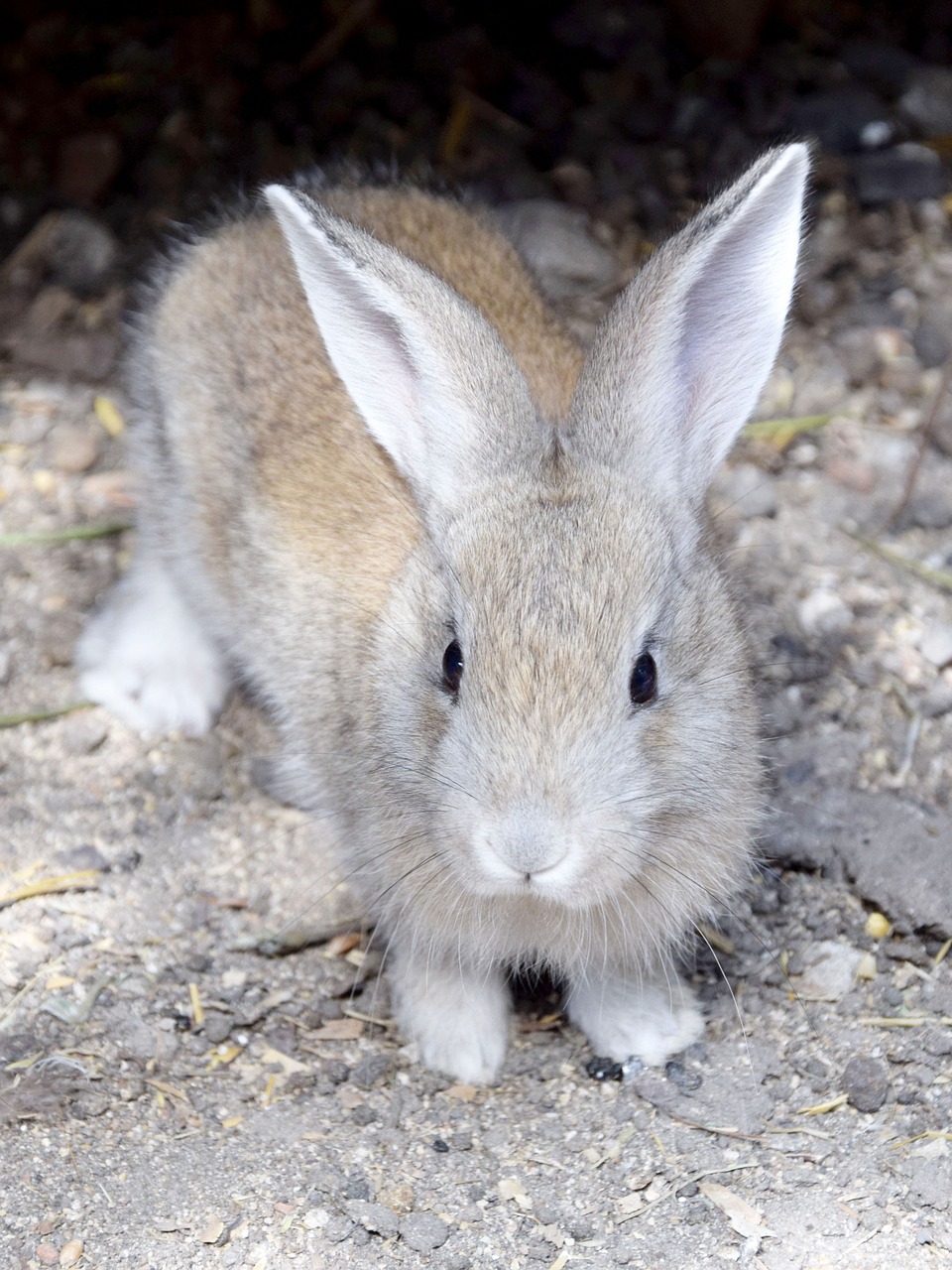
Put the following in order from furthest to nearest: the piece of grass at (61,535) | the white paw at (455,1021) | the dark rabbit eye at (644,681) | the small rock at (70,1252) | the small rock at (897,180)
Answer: the small rock at (897,180), the piece of grass at (61,535), the white paw at (455,1021), the dark rabbit eye at (644,681), the small rock at (70,1252)

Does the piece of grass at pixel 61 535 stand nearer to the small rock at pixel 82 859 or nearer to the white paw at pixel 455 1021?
the small rock at pixel 82 859

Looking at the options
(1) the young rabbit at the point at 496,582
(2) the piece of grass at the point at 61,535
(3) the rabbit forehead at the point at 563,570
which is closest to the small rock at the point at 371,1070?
(1) the young rabbit at the point at 496,582

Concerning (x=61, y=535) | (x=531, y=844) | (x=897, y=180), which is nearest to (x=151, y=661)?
(x=61, y=535)

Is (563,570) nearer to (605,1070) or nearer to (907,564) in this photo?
(605,1070)

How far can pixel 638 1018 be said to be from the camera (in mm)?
4297

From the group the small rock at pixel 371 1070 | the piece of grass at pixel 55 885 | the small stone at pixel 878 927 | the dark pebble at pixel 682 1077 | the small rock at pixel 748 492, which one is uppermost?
the small rock at pixel 748 492

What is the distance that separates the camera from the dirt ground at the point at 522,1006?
3.72 m

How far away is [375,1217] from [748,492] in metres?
3.10

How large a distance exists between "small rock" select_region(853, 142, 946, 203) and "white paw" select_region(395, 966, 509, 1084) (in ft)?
13.4

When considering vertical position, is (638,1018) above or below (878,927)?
below

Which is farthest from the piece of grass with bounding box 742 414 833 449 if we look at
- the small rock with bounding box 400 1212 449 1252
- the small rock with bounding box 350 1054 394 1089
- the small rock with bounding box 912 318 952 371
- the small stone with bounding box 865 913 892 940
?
the small rock with bounding box 400 1212 449 1252

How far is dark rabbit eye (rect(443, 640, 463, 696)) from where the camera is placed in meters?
3.75

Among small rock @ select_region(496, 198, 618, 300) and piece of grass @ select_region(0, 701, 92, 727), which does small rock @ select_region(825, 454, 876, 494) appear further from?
piece of grass @ select_region(0, 701, 92, 727)

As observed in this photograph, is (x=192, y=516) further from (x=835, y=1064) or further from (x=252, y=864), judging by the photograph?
(x=835, y=1064)
